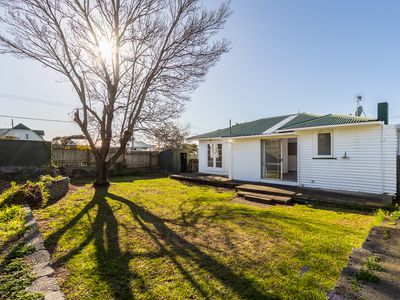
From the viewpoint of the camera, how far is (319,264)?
3086 mm

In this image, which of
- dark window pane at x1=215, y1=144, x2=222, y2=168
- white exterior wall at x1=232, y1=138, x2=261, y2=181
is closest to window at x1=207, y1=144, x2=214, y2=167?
dark window pane at x1=215, y1=144, x2=222, y2=168

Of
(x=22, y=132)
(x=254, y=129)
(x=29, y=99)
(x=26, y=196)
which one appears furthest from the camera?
(x=22, y=132)

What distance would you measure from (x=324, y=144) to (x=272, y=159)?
246 centimetres

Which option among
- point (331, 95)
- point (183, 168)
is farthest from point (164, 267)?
point (331, 95)

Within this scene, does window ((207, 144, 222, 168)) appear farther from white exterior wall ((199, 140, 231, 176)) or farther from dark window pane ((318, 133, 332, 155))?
dark window pane ((318, 133, 332, 155))

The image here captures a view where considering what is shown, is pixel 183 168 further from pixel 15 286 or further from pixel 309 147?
pixel 15 286

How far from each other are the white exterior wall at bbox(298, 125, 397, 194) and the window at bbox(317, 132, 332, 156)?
18cm

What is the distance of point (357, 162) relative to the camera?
794cm

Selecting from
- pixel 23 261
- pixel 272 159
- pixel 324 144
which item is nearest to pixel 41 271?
pixel 23 261

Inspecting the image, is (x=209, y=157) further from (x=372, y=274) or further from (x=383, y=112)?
(x=372, y=274)

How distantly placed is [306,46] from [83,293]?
11620mm

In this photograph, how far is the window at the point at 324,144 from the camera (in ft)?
28.5

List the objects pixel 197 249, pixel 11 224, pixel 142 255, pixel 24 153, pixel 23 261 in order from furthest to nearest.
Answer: pixel 24 153
pixel 11 224
pixel 197 249
pixel 142 255
pixel 23 261

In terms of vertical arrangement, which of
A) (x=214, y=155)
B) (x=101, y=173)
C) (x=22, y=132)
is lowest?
(x=101, y=173)
